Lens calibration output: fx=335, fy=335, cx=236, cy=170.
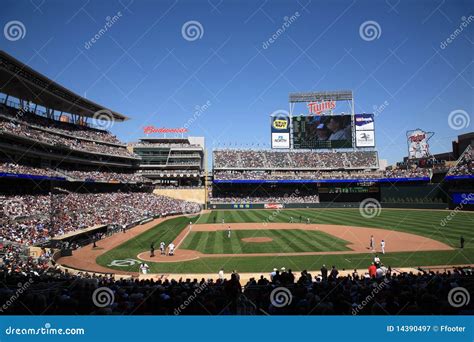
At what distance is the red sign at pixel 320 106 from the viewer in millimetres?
72562

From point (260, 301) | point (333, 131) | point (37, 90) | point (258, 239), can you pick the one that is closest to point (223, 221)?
point (258, 239)

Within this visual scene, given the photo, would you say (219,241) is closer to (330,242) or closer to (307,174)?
(330,242)

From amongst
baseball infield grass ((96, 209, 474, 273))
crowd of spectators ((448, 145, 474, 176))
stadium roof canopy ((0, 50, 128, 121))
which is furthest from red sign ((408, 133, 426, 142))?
stadium roof canopy ((0, 50, 128, 121))

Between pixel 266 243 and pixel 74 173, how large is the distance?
3112 cm

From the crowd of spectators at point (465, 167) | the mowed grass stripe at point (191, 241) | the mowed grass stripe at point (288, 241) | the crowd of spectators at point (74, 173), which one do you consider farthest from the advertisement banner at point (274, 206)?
the mowed grass stripe at point (191, 241)

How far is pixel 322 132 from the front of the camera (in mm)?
72062

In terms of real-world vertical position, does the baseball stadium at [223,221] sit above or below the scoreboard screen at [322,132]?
below

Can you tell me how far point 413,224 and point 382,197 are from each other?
30695mm

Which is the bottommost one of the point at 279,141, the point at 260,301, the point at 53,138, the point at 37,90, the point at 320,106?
the point at 260,301

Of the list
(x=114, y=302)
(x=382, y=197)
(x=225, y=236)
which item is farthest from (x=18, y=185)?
(x=382, y=197)

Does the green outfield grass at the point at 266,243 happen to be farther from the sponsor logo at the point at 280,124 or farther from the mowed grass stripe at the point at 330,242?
the sponsor logo at the point at 280,124

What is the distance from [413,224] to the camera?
122ft

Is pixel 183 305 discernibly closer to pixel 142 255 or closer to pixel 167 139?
pixel 142 255

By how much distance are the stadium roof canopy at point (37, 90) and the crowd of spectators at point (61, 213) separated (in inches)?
487
